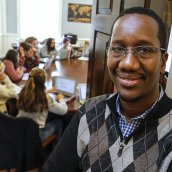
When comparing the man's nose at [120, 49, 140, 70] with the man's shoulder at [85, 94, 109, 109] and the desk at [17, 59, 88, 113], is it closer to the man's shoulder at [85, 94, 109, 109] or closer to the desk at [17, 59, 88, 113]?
the man's shoulder at [85, 94, 109, 109]

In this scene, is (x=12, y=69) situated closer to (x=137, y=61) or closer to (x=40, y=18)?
(x=137, y=61)

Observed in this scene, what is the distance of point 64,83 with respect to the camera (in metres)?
2.50

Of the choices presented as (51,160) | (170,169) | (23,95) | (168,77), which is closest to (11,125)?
(23,95)

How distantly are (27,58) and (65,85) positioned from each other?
1.32 m

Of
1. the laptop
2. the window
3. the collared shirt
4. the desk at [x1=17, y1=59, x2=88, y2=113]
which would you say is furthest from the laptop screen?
the window

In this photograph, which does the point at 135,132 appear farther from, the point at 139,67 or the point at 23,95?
the point at 23,95

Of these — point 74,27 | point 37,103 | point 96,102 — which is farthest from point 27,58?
point 74,27

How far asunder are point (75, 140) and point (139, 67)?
352 millimetres

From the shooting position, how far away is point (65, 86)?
8.20 ft

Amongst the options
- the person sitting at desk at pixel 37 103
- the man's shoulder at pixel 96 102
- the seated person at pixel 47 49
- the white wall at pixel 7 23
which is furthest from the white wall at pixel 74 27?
the man's shoulder at pixel 96 102

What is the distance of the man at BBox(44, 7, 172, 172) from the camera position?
648 mm

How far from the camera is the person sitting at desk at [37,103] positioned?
82.1 inches

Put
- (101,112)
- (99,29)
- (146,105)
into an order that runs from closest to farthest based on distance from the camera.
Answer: (146,105)
(101,112)
(99,29)

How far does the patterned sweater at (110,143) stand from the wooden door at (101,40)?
450 millimetres
